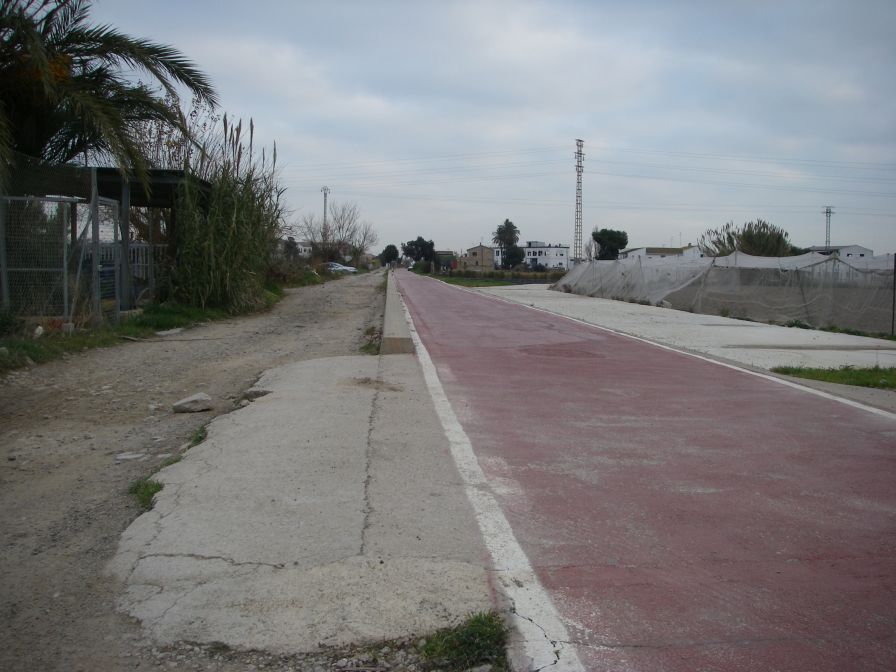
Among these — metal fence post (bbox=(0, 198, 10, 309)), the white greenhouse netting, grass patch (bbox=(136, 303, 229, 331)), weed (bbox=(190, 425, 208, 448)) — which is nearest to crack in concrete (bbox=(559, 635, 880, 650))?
weed (bbox=(190, 425, 208, 448))

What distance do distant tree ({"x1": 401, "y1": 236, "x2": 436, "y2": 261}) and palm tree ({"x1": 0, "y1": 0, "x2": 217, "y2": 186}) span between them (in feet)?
432

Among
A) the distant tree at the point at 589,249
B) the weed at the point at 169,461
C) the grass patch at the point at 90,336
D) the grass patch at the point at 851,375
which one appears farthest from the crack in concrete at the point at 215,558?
the distant tree at the point at 589,249

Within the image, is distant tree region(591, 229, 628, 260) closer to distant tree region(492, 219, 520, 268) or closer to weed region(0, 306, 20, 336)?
distant tree region(492, 219, 520, 268)

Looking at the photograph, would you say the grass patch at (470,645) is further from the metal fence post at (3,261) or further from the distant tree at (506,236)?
the distant tree at (506,236)

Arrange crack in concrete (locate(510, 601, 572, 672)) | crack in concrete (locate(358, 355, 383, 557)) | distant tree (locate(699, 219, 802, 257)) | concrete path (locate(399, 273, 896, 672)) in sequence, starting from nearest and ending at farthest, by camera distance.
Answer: crack in concrete (locate(510, 601, 572, 672)) < concrete path (locate(399, 273, 896, 672)) < crack in concrete (locate(358, 355, 383, 557)) < distant tree (locate(699, 219, 802, 257))

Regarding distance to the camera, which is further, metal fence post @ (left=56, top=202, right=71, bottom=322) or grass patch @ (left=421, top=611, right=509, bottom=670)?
metal fence post @ (left=56, top=202, right=71, bottom=322)

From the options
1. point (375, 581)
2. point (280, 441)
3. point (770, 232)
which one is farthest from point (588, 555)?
point (770, 232)

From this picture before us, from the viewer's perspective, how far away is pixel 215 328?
51.0 feet

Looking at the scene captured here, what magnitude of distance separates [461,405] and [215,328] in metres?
9.24

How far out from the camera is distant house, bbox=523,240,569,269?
145625 mm

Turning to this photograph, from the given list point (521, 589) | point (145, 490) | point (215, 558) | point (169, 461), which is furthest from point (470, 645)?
point (169, 461)

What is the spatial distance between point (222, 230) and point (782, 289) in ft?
49.9

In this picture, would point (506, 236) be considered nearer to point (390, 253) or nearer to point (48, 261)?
point (390, 253)

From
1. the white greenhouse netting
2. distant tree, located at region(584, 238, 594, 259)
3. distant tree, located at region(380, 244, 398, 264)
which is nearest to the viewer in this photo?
the white greenhouse netting
